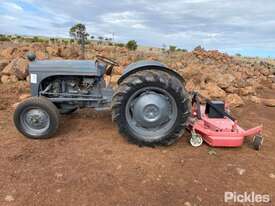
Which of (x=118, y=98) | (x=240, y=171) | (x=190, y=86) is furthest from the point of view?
(x=190, y=86)

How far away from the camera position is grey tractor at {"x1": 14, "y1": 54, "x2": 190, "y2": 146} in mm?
5188

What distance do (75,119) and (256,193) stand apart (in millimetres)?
3719

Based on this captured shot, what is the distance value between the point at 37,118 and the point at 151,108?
72.8 inches

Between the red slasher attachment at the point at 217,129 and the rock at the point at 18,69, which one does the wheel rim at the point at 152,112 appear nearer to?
the red slasher attachment at the point at 217,129

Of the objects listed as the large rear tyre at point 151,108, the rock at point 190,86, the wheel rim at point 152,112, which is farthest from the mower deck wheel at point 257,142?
the rock at point 190,86

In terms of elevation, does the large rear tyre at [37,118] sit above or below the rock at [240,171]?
above

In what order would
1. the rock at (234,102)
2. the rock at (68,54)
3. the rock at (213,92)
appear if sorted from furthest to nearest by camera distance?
the rock at (68,54) < the rock at (213,92) < the rock at (234,102)

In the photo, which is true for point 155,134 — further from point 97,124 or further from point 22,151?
point 22,151

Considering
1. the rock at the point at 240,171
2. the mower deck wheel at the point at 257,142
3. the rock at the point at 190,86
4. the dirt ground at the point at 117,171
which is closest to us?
the dirt ground at the point at 117,171

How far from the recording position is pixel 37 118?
5.47m

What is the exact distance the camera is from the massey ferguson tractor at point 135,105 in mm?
5195

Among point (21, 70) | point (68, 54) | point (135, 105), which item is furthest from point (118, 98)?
point (68, 54)

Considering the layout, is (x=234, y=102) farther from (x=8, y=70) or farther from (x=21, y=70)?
(x=8, y=70)

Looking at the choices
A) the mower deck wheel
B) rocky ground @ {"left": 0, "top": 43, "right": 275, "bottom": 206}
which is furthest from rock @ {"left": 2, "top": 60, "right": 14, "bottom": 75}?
the mower deck wheel
